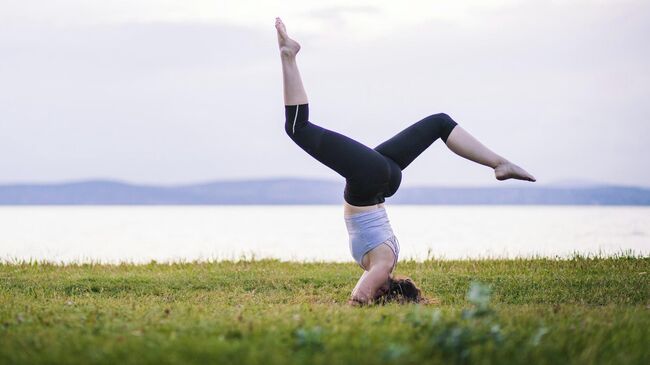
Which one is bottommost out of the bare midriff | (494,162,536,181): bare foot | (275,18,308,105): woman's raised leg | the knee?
the bare midriff

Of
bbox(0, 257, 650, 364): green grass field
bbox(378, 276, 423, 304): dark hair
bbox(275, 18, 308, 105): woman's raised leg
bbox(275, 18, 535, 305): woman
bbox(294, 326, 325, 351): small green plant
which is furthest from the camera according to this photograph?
bbox(378, 276, 423, 304): dark hair

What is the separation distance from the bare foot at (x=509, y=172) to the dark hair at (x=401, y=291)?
172 cm

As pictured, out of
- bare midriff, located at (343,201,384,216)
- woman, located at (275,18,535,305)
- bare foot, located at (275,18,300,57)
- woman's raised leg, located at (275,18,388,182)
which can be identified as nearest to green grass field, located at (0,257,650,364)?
woman, located at (275,18,535,305)

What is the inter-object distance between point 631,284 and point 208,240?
26.1m

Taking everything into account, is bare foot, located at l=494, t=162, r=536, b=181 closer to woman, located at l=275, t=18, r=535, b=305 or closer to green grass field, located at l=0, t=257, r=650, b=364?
woman, located at l=275, t=18, r=535, b=305

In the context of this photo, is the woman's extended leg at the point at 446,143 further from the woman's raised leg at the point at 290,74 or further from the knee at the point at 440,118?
the woman's raised leg at the point at 290,74

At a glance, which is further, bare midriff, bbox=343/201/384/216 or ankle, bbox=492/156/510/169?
bare midriff, bbox=343/201/384/216

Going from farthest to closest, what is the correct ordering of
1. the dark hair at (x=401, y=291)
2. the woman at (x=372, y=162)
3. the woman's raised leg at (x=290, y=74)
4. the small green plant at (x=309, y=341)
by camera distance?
the dark hair at (x=401, y=291) < the woman at (x=372, y=162) < the woman's raised leg at (x=290, y=74) < the small green plant at (x=309, y=341)

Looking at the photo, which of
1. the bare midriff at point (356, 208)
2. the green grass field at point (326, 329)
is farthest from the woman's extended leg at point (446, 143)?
the green grass field at point (326, 329)

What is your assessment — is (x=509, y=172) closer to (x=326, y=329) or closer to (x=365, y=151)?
(x=365, y=151)

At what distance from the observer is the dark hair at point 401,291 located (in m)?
8.69

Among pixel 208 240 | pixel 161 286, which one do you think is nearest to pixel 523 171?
pixel 161 286

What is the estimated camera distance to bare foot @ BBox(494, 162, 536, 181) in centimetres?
816

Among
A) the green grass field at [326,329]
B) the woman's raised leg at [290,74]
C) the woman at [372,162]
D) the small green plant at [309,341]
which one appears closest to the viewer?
the green grass field at [326,329]
